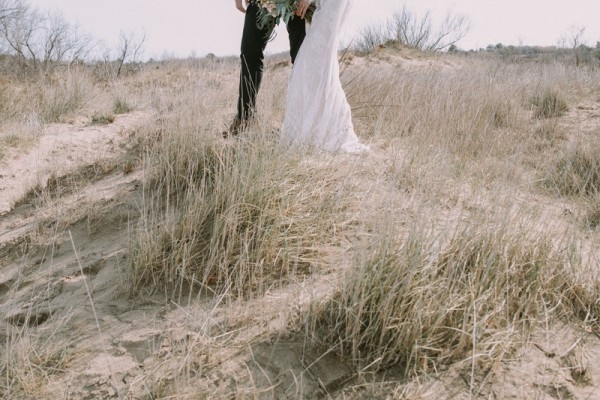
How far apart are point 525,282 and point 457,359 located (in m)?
0.46

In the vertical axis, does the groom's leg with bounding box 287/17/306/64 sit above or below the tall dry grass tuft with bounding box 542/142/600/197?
above

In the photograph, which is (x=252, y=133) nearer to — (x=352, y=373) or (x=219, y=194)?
(x=219, y=194)

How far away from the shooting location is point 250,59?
2975 mm

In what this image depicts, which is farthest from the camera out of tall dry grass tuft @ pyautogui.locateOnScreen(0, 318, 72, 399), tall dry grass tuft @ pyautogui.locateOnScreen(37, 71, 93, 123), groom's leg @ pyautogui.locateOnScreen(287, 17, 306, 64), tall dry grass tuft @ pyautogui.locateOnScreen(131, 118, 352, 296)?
tall dry grass tuft @ pyautogui.locateOnScreen(37, 71, 93, 123)

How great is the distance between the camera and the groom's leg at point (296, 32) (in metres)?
3.18

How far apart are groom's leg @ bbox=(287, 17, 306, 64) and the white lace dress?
0.21 metres

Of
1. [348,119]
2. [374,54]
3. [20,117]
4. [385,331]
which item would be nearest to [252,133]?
[348,119]

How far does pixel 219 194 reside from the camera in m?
2.06

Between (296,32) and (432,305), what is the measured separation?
2.42m

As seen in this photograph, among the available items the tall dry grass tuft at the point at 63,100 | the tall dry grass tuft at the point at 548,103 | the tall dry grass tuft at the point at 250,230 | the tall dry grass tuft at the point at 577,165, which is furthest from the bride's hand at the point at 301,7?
the tall dry grass tuft at the point at 548,103

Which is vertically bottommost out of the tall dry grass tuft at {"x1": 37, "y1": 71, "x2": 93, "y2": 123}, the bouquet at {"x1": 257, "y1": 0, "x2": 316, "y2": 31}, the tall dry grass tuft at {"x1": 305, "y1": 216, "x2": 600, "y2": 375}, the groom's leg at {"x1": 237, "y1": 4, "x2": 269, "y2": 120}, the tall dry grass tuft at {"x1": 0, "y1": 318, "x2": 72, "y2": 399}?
the tall dry grass tuft at {"x1": 0, "y1": 318, "x2": 72, "y2": 399}

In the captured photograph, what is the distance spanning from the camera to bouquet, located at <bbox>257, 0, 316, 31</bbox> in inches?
112

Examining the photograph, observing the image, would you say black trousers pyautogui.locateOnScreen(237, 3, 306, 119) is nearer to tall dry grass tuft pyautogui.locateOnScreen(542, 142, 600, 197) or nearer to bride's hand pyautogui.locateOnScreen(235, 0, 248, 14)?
bride's hand pyautogui.locateOnScreen(235, 0, 248, 14)

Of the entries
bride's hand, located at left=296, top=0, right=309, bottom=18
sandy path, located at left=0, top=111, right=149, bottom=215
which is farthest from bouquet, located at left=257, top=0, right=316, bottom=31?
sandy path, located at left=0, top=111, right=149, bottom=215
